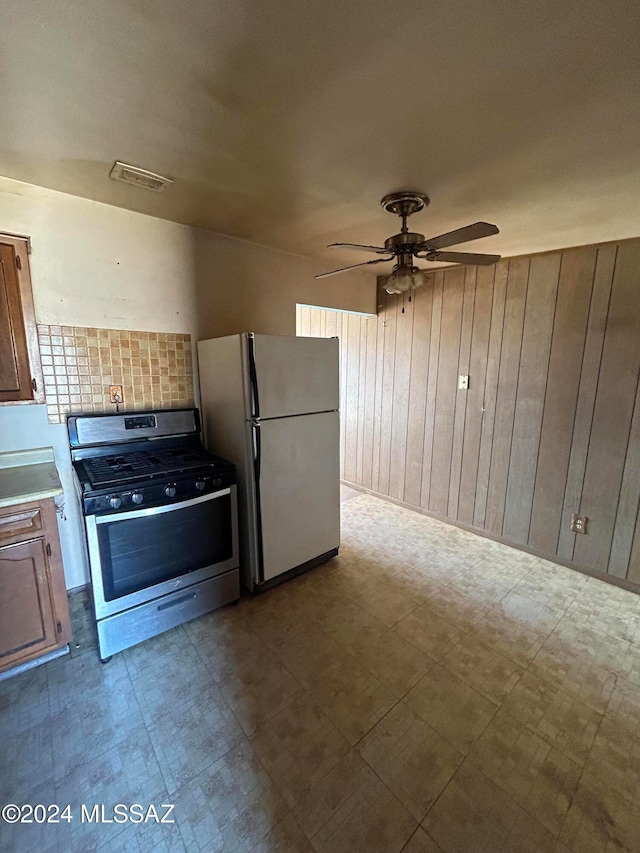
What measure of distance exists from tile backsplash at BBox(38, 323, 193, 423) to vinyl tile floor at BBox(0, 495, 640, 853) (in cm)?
131

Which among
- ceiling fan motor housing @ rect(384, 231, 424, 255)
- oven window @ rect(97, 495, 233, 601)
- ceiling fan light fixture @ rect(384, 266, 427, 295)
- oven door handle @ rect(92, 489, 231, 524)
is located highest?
ceiling fan motor housing @ rect(384, 231, 424, 255)

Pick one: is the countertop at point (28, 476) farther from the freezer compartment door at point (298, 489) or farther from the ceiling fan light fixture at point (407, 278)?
the ceiling fan light fixture at point (407, 278)

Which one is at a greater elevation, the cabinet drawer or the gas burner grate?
the gas burner grate

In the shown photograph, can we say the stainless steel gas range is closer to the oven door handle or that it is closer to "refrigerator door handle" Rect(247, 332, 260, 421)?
the oven door handle

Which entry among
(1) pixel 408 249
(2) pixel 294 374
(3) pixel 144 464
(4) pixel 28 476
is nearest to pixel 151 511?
(3) pixel 144 464

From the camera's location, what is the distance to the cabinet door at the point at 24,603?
1599mm

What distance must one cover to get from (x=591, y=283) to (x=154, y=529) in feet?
10.3

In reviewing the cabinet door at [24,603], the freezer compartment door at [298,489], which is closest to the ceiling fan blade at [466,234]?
the freezer compartment door at [298,489]

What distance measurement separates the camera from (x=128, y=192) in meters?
1.92

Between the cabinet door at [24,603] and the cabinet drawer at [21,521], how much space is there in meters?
0.05

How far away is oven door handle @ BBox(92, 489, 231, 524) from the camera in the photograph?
1.70 meters

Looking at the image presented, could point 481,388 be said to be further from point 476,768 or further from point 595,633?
point 476,768

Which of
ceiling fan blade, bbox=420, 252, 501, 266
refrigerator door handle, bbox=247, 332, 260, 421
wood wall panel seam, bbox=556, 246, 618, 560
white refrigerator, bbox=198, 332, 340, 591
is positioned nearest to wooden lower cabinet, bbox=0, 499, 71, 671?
white refrigerator, bbox=198, 332, 340, 591

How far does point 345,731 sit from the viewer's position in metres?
1.47
